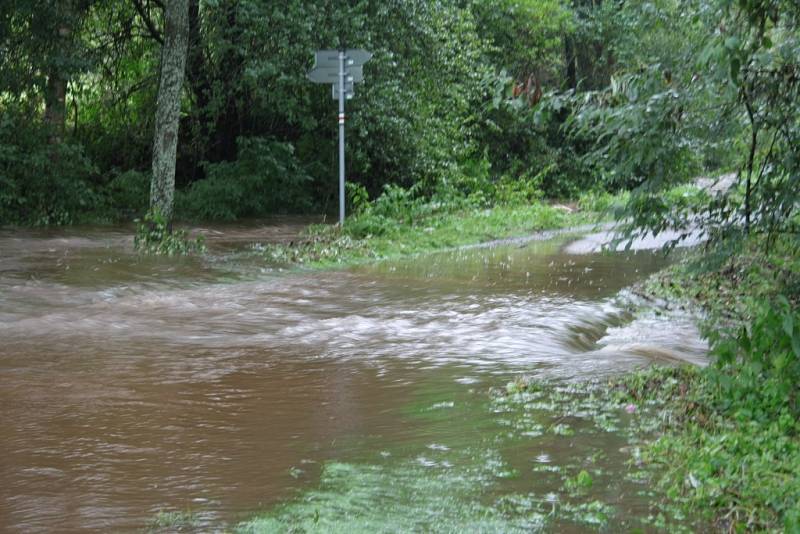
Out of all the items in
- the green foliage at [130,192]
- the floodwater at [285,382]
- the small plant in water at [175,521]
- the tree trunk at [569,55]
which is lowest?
the small plant in water at [175,521]

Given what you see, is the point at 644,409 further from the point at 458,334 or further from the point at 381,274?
the point at 381,274

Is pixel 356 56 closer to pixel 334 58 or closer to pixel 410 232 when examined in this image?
pixel 334 58

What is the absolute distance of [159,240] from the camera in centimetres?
1501

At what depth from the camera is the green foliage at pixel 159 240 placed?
14.8 m

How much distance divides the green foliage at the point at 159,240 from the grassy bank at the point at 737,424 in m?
9.32

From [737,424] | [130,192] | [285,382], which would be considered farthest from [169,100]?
[737,424]

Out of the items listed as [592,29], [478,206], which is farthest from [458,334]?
[592,29]

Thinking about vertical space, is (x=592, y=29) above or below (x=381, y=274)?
above

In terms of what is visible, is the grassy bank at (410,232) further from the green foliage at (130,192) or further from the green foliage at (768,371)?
the green foliage at (768,371)

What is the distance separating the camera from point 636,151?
21.2ft

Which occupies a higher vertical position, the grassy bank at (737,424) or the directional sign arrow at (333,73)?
the directional sign arrow at (333,73)

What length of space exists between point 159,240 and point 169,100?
218 centimetres

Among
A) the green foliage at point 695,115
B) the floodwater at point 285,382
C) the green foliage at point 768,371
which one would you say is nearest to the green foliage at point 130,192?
the floodwater at point 285,382

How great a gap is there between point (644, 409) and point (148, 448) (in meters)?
3.18
